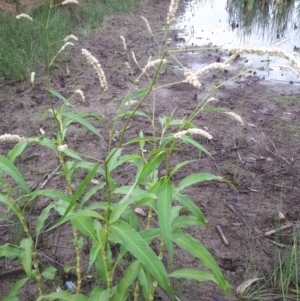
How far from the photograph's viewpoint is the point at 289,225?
277cm

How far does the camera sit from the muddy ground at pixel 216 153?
250cm

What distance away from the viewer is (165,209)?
51.3 inches

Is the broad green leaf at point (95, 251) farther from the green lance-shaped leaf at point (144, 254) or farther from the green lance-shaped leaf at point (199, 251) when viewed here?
the green lance-shaped leaf at point (199, 251)

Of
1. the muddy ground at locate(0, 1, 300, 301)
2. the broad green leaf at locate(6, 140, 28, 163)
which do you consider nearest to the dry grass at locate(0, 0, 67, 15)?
the muddy ground at locate(0, 1, 300, 301)

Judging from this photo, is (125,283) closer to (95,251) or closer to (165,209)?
(95,251)

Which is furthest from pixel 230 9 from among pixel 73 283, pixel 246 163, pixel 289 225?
pixel 73 283

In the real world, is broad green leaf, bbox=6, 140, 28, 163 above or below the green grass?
below

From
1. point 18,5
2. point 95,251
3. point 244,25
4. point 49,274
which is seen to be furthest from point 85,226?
point 244,25

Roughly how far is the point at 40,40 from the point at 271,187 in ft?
13.2

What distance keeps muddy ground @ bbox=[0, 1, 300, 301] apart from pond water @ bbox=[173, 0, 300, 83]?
1255 millimetres

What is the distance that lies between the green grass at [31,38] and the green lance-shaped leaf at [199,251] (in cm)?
267

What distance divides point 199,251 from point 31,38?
4.94 m

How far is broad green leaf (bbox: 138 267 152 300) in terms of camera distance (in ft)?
5.68

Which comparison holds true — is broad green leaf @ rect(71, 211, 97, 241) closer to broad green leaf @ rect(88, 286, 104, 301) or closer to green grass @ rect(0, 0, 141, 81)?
broad green leaf @ rect(88, 286, 104, 301)
